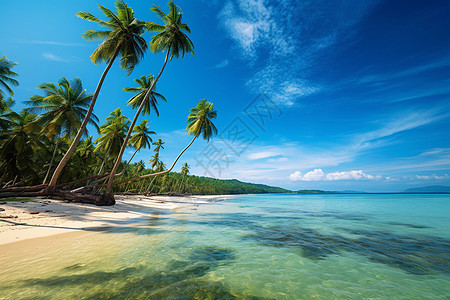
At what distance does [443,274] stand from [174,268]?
728cm

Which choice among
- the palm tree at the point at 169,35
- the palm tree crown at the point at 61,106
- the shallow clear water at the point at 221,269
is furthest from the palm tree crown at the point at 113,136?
the shallow clear water at the point at 221,269

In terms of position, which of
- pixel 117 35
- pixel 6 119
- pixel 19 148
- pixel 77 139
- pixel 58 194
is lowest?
pixel 58 194

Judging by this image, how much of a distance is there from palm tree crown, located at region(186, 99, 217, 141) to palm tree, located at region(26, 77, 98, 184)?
12.2 meters

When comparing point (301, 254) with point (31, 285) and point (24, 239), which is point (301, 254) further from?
point (24, 239)

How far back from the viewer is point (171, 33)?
17859 millimetres

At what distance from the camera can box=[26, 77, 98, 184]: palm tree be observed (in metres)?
16.7

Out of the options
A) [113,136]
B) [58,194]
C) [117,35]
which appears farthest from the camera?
[113,136]

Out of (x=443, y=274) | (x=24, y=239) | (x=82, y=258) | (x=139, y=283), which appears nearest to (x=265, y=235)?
(x=443, y=274)

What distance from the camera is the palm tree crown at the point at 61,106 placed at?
16672 millimetres

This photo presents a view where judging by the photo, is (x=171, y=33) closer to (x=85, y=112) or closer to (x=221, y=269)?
(x=85, y=112)

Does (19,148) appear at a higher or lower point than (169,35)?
lower

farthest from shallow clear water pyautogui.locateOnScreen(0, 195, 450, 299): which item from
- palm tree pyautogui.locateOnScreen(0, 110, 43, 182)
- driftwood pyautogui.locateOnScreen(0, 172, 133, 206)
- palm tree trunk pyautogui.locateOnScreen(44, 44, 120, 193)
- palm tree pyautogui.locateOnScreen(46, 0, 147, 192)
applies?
palm tree pyautogui.locateOnScreen(0, 110, 43, 182)

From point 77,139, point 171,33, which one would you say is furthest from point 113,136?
point 171,33

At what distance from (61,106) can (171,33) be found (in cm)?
1259
